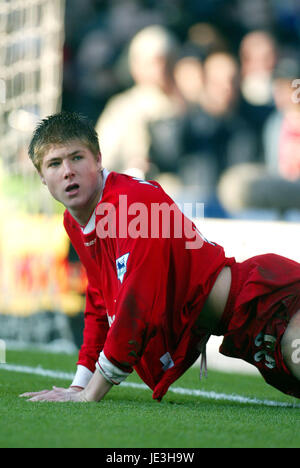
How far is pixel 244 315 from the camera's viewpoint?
9.73ft

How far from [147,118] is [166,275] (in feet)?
13.3

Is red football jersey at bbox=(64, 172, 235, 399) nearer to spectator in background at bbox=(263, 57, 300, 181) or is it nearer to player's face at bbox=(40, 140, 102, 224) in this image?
player's face at bbox=(40, 140, 102, 224)

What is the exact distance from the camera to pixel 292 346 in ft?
9.49

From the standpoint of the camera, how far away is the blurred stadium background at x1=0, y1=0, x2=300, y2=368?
6387 millimetres

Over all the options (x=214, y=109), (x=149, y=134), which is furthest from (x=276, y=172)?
(x=149, y=134)

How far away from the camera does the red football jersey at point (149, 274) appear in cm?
275

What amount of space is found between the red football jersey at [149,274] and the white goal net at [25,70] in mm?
3724

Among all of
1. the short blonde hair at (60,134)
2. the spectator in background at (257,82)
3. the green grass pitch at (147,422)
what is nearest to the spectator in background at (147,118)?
the spectator in background at (257,82)

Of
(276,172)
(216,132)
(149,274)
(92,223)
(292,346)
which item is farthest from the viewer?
(216,132)

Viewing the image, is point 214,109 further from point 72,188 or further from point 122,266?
point 122,266

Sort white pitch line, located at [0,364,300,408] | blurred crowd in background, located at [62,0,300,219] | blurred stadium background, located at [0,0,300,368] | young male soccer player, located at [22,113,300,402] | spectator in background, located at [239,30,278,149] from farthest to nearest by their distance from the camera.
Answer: spectator in background, located at [239,30,278,149] → blurred stadium background, located at [0,0,300,368] → blurred crowd in background, located at [62,0,300,219] → white pitch line, located at [0,364,300,408] → young male soccer player, located at [22,113,300,402]

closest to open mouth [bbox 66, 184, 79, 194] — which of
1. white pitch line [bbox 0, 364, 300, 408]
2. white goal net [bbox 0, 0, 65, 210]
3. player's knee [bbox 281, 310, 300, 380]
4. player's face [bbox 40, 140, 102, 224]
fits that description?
player's face [bbox 40, 140, 102, 224]

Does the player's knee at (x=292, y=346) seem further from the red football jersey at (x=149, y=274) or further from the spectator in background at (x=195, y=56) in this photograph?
the spectator in background at (x=195, y=56)

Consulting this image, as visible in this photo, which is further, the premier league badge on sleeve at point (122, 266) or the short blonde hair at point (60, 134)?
the short blonde hair at point (60, 134)
